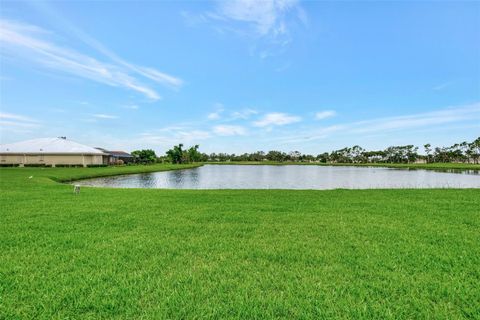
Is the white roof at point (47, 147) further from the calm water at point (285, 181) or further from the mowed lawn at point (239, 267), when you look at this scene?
the mowed lawn at point (239, 267)

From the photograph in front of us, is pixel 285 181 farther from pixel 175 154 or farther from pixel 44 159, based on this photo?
pixel 175 154

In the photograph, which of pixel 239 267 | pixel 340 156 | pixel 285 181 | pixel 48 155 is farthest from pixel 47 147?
pixel 340 156

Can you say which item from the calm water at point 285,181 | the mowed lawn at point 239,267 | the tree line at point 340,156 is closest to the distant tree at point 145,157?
the tree line at point 340,156

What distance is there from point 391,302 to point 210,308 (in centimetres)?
196

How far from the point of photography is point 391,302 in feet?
10.6

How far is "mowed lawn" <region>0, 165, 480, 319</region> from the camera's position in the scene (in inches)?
122

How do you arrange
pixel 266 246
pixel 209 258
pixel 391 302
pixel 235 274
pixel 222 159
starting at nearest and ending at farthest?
pixel 391 302, pixel 235 274, pixel 209 258, pixel 266 246, pixel 222 159

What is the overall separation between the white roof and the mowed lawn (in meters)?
55.1

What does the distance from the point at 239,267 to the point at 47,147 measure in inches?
2545

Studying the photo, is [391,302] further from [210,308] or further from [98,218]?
[98,218]

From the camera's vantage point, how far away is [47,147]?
56.9 metres

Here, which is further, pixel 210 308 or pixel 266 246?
pixel 266 246

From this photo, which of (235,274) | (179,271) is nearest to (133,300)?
(179,271)

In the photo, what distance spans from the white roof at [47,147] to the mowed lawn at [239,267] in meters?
55.1
